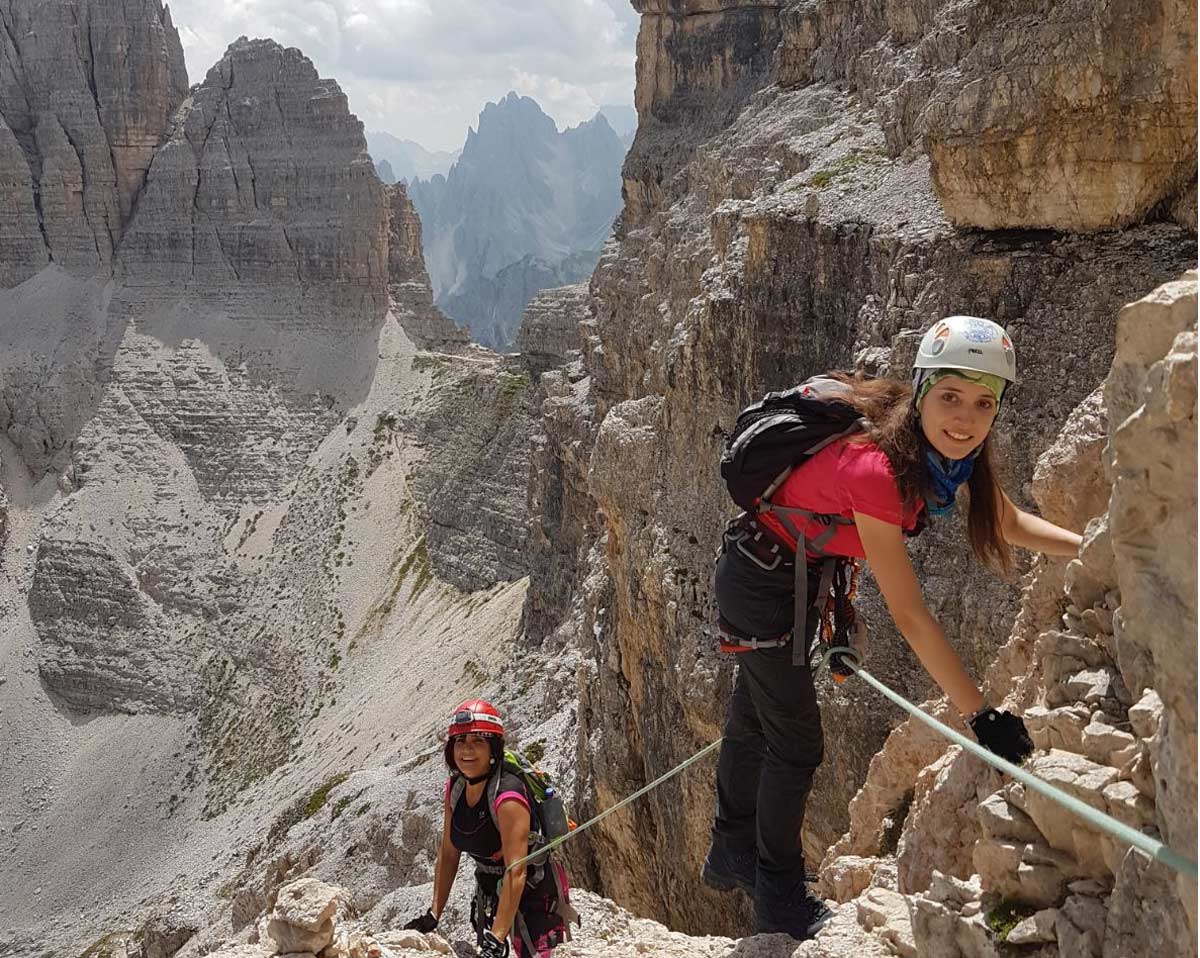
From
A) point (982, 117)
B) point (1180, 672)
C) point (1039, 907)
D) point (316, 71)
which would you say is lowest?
point (1039, 907)

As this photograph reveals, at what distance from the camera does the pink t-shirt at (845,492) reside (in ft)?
17.8

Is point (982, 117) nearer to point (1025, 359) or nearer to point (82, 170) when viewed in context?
point (1025, 359)

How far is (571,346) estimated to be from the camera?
6438 centimetres

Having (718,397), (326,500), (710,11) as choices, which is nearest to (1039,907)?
(718,397)

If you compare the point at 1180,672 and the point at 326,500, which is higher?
the point at 1180,672

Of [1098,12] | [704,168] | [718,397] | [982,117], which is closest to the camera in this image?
[1098,12]

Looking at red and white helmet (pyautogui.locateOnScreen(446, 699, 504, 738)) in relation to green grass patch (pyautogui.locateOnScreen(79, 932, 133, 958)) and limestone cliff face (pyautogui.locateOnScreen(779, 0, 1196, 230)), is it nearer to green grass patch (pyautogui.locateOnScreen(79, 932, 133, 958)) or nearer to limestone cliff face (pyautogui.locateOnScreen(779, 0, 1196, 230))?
limestone cliff face (pyautogui.locateOnScreen(779, 0, 1196, 230))

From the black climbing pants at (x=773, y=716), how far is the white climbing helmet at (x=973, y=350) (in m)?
1.61

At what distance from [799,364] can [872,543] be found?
9939 millimetres

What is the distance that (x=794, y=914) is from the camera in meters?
6.89

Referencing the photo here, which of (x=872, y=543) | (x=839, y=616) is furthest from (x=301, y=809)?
(x=872, y=543)

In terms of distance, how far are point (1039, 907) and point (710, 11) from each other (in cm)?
4956

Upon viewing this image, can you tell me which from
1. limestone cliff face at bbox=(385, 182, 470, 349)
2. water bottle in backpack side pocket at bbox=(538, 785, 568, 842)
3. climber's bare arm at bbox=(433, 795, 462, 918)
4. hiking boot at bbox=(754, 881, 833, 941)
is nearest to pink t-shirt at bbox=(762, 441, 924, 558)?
hiking boot at bbox=(754, 881, 833, 941)

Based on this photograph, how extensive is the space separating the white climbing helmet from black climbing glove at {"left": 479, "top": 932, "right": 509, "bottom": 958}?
466cm
